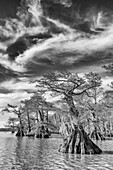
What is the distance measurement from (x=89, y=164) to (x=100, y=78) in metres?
10.9

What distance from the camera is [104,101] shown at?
31.2 metres

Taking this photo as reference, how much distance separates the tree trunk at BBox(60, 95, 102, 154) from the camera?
1998 cm

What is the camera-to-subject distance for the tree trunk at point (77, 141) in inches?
787

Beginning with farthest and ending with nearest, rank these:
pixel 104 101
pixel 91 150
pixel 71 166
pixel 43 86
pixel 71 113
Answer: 1. pixel 104 101
2. pixel 43 86
3. pixel 71 113
4. pixel 91 150
5. pixel 71 166

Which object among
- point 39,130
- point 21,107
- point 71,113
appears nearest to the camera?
point 71,113

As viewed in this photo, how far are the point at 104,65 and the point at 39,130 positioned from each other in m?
32.0

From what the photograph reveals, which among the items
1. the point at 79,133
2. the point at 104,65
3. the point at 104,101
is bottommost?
the point at 79,133

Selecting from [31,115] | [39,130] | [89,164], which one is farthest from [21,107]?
[89,164]

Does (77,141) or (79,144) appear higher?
(77,141)

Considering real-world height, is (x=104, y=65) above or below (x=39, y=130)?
above

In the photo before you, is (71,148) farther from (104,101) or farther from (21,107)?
(21,107)

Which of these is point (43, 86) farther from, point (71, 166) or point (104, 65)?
point (71, 166)

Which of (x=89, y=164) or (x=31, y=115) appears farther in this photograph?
(x=31, y=115)

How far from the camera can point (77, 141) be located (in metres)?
20.2
